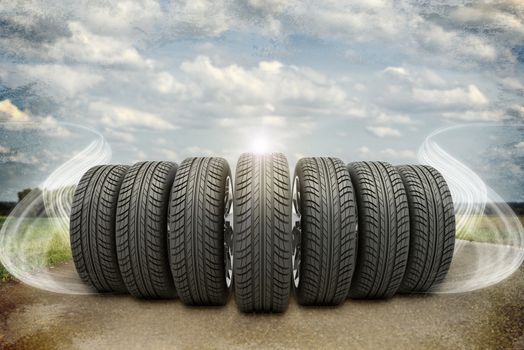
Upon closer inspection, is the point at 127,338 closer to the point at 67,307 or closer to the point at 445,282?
the point at 67,307

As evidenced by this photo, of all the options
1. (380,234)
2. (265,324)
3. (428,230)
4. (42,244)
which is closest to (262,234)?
(265,324)

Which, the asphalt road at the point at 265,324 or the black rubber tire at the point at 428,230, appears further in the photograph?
the black rubber tire at the point at 428,230

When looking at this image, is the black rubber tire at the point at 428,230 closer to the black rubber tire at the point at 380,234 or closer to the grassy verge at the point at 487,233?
the black rubber tire at the point at 380,234

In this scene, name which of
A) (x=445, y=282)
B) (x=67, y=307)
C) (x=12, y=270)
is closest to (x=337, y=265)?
(x=445, y=282)

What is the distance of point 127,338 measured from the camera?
5250mm

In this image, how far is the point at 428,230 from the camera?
6176 mm

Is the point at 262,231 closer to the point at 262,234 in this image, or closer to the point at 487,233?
the point at 262,234

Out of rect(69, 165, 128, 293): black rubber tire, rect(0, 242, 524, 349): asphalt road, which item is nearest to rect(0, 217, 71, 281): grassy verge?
rect(0, 242, 524, 349): asphalt road

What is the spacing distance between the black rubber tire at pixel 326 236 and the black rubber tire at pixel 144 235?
1900 millimetres

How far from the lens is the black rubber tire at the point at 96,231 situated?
6.27 meters

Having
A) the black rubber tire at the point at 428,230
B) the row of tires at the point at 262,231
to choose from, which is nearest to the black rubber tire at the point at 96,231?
the row of tires at the point at 262,231

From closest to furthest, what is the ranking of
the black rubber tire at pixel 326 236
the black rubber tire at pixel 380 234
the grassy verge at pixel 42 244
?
the black rubber tire at pixel 326 236 < the black rubber tire at pixel 380 234 < the grassy verge at pixel 42 244

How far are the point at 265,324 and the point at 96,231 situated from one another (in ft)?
8.98

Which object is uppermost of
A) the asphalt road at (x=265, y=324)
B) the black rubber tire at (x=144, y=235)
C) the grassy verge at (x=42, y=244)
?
the black rubber tire at (x=144, y=235)
